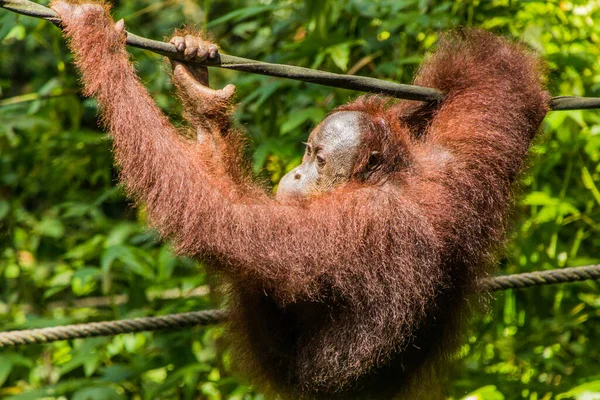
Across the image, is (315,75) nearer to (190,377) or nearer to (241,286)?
(241,286)

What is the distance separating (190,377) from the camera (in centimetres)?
400

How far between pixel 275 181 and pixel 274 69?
5.81 feet

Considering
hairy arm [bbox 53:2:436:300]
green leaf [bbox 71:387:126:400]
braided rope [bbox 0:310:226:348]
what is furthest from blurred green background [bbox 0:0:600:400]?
hairy arm [bbox 53:2:436:300]

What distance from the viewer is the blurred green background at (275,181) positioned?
13.4 ft

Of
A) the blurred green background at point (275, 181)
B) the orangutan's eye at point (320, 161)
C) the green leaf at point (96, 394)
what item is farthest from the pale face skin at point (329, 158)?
the green leaf at point (96, 394)

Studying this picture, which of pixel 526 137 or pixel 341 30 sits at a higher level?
pixel 341 30

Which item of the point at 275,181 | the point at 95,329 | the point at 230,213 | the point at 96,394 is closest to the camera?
the point at 230,213

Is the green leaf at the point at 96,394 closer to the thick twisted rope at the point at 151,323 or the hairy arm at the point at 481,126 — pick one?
the thick twisted rope at the point at 151,323

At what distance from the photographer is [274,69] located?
286 centimetres

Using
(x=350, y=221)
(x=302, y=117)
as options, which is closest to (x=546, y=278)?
(x=350, y=221)

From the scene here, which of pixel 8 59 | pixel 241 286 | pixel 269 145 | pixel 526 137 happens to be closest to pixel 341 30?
pixel 269 145

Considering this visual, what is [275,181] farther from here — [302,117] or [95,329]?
[95,329]

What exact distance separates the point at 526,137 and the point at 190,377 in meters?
1.87

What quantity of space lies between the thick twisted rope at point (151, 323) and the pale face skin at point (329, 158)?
2.28 feet
